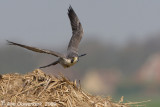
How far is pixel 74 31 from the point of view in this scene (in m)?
16.2

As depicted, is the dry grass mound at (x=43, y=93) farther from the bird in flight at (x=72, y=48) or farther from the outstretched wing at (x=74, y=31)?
the outstretched wing at (x=74, y=31)

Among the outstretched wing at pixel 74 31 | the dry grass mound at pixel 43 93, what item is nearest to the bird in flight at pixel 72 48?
the outstretched wing at pixel 74 31

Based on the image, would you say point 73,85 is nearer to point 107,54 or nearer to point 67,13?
point 67,13

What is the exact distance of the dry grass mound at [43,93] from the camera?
372 inches

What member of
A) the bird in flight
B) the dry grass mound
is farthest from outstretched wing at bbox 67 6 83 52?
the dry grass mound

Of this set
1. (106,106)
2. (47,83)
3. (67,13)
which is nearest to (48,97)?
(47,83)

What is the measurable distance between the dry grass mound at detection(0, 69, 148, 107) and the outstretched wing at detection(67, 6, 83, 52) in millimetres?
4520

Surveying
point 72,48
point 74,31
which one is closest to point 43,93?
point 72,48

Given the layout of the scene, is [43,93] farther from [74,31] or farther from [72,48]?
[74,31]

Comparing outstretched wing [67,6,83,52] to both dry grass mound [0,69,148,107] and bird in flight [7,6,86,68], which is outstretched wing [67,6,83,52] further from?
dry grass mound [0,69,148,107]

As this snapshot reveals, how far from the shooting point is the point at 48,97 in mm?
9609

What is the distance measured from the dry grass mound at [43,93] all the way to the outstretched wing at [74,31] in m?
4.52

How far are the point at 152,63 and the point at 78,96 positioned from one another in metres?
102

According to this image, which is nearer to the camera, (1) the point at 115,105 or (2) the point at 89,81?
(1) the point at 115,105
